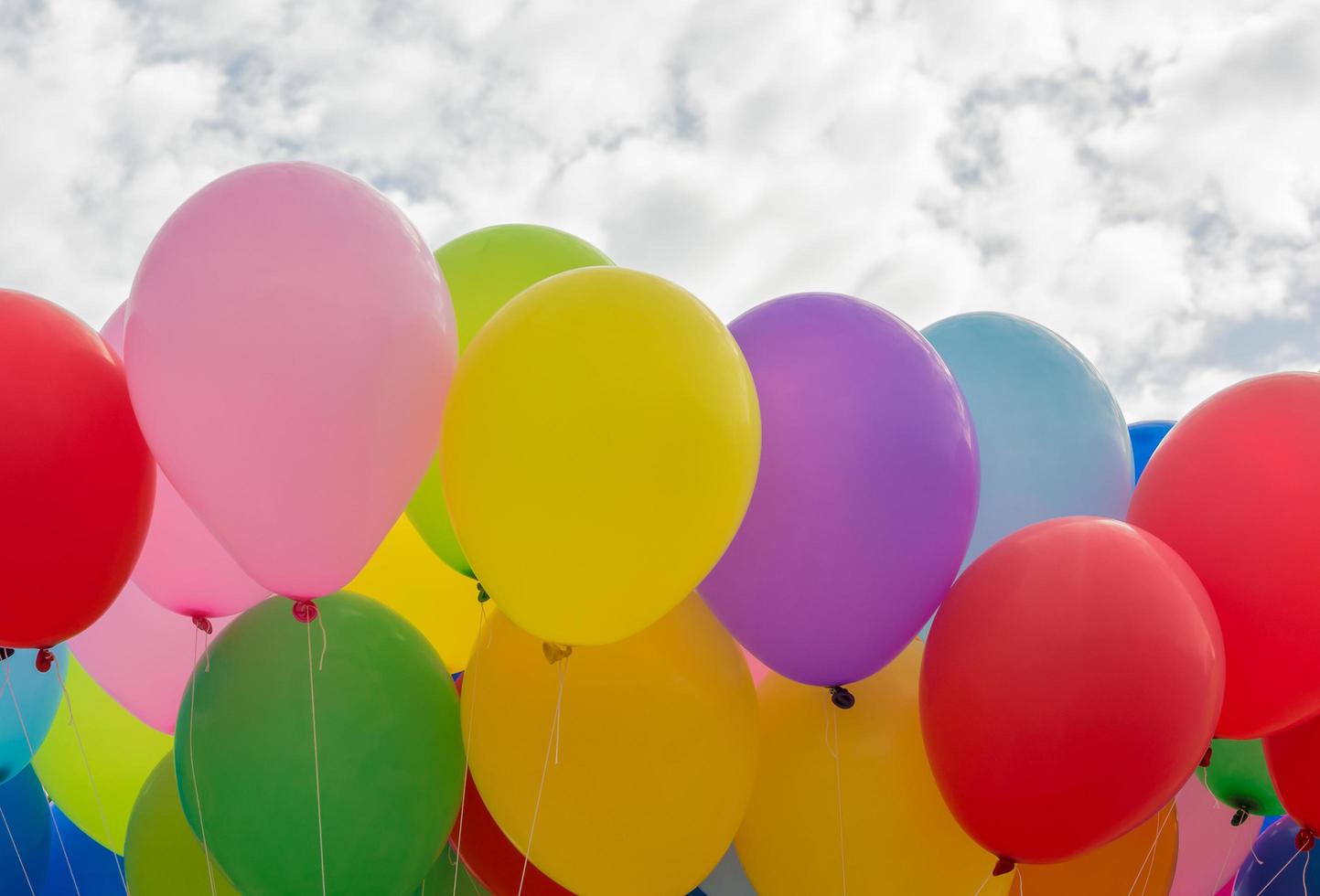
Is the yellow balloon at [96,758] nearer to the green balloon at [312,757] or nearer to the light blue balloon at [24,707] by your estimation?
the light blue balloon at [24,707]

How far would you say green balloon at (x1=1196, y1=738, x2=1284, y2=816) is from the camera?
122 inches

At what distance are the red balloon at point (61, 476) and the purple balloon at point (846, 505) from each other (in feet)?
4.34

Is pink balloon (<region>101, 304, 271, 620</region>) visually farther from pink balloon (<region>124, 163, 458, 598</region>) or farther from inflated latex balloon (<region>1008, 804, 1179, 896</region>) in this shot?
inflated latex balloon (<region>1008, 804, 1179, 896</region>)

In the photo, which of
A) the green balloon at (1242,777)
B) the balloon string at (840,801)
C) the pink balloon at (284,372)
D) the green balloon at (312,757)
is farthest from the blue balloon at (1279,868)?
the pink balloon at (284,372)

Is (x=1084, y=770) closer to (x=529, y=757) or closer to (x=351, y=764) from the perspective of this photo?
(x=529, y=757)

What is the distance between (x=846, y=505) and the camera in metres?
2.39

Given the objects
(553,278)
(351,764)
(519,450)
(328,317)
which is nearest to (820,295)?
(553,278)

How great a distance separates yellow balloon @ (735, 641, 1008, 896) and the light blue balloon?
210 cm

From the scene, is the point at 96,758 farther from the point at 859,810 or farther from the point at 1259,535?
the point at 1259,535

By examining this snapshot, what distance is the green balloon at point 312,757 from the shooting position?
8.30ft

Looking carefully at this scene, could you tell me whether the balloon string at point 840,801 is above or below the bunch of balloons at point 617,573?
below

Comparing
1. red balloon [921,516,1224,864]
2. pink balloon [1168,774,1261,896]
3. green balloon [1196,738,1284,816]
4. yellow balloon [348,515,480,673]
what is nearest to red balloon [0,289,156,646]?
yellow balloon [348,515,480,673]

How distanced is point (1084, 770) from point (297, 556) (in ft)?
5.33

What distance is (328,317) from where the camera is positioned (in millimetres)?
2197
